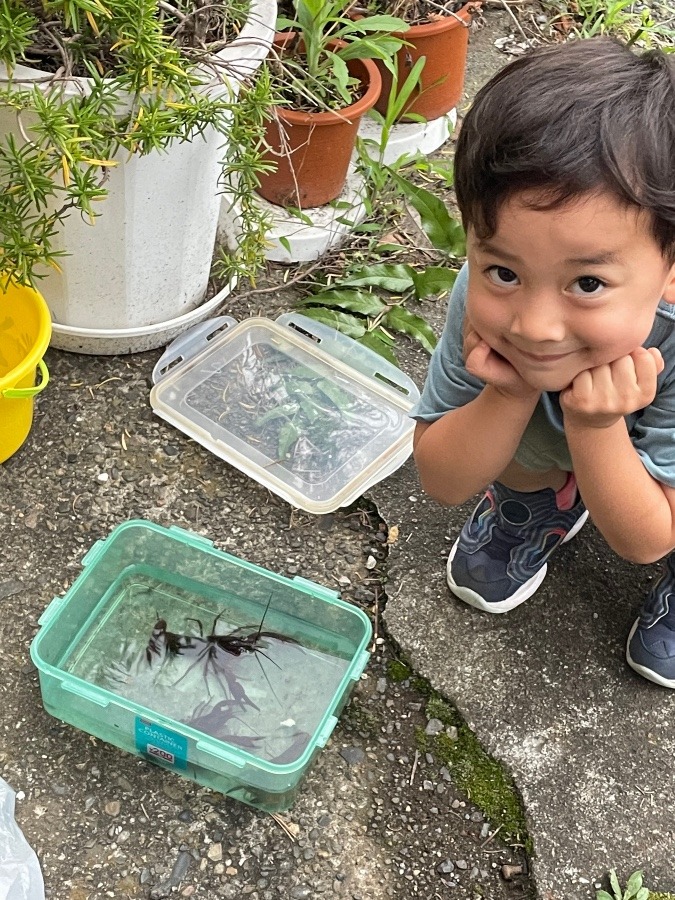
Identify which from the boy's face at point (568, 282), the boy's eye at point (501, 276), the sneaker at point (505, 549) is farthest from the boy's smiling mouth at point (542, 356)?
the sneaker at point (505, 549)

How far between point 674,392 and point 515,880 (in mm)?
883

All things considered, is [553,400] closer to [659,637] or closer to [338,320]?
[659,637]

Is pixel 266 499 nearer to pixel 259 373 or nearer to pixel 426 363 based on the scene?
pixel 259 373

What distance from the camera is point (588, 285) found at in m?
1.27

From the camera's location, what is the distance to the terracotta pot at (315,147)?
2504 mm

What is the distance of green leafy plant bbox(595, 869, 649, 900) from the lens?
172 cm

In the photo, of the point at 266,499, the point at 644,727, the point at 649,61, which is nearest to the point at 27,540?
the point at 266,499

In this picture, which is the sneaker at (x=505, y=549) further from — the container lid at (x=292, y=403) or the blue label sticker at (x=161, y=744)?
the blue label sticker at (x=161, y=744)

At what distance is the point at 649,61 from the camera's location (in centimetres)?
130

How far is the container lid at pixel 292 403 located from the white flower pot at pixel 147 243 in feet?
0.43

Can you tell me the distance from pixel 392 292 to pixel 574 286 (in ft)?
4.80

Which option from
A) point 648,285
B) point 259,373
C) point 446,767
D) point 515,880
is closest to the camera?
point 648,285

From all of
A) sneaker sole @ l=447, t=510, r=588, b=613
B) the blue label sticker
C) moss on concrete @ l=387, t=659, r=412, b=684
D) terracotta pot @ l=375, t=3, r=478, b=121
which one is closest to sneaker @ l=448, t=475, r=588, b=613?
sneaker sole @ l=447, t=510, r=588, b=613

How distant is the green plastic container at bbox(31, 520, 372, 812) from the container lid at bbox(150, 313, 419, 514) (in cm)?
27
